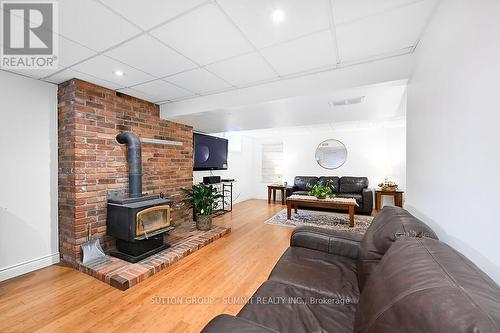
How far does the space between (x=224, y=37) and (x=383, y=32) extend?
1.24 m

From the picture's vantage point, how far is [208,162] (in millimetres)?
4758

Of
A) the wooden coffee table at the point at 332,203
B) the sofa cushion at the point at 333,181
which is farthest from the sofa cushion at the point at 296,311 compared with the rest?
the sofa cushion at the point at 333,181

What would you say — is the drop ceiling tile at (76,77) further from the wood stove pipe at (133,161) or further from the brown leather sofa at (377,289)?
the brown leather sofa at (377,289)

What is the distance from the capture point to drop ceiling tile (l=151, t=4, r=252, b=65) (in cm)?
140

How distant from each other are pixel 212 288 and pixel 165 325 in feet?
1.75

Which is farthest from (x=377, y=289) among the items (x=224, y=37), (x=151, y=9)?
(x=151, y=9)

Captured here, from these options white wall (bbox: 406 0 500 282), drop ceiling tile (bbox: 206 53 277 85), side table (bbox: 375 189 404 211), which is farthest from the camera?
side table (bbox: 375 189 404 211)

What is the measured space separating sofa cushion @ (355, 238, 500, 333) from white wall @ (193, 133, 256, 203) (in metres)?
4.63

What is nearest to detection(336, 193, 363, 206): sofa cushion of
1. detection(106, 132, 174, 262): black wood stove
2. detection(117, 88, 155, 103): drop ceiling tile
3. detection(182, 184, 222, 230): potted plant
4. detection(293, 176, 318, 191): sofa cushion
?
detection(293, 176, 318, 191): sofa cushion

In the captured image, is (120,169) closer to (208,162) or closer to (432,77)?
(208,162)

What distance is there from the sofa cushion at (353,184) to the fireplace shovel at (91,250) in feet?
17.6

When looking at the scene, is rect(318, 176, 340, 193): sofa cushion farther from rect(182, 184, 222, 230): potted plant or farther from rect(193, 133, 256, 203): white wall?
rect(182, 184, 222, 230): potted plant

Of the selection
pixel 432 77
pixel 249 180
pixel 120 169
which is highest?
pixel 432 77

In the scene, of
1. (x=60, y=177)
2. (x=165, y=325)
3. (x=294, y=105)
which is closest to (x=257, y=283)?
(x=165, y=325)
